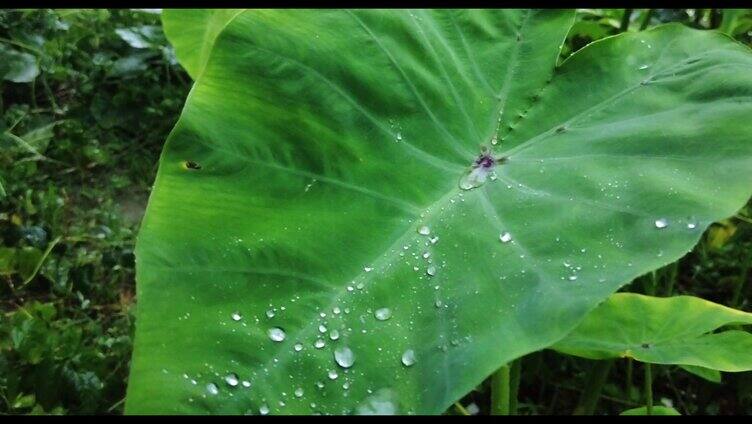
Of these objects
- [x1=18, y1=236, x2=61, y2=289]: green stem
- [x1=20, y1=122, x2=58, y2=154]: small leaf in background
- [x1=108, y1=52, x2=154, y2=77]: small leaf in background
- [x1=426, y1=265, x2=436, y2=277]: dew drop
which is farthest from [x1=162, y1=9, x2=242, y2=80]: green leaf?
[x1=108, y1=52, x2=154, y2=77]: small leaf in background

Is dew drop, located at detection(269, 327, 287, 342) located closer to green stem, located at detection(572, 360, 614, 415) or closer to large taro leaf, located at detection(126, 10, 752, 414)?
large taro leaf, located at detection(126, 10, 752, 414)

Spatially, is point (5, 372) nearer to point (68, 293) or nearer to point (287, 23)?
point (68, 293)

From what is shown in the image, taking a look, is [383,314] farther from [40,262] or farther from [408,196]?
[40,262]

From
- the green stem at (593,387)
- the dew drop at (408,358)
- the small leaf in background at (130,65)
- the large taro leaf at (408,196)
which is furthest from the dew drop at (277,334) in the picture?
the small leaf in background at (130,65)

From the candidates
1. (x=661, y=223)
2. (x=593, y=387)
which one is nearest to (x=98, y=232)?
(x=593, y=387)
